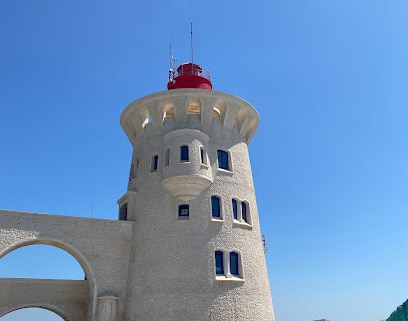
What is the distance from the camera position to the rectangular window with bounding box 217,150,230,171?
24703 millimetres

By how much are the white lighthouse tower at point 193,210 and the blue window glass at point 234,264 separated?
0.05 metres

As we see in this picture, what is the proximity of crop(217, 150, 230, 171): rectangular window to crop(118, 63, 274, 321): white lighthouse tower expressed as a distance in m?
0.08

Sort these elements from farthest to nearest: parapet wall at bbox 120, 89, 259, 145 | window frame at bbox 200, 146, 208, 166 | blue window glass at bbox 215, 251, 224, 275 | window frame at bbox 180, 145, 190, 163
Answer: parapet wall at bbox 120, 89, 259, 145 < window frame at bbox 200, 146, 208, 166 < window frame at bbox 180, 145, 190, 163 < blue window glass at bbox 215, 251, 224, 275

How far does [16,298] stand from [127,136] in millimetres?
12669

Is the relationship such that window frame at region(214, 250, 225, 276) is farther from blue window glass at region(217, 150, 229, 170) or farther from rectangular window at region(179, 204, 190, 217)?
blue window glass at region(217, 150, 229, 170)

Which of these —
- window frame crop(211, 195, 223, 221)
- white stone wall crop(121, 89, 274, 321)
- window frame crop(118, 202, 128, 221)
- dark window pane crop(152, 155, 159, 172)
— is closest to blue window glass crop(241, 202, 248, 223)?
white stone wall crop(121, 89, 274, 321)

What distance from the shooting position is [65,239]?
21.5 meters

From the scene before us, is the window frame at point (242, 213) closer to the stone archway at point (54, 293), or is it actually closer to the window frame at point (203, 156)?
the window frame at point (203, 156)

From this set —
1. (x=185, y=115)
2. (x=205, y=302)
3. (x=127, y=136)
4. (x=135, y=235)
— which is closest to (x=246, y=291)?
(x=205, y=302)

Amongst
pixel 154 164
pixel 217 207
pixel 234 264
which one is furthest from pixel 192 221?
pixel 154 164

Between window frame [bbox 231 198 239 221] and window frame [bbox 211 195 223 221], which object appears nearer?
window frame [bbox 211 195 223 221]

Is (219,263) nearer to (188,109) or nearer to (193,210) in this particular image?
(193,210)

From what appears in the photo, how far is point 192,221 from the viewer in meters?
22.4

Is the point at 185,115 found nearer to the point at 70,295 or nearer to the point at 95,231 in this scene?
the point at 95,231
